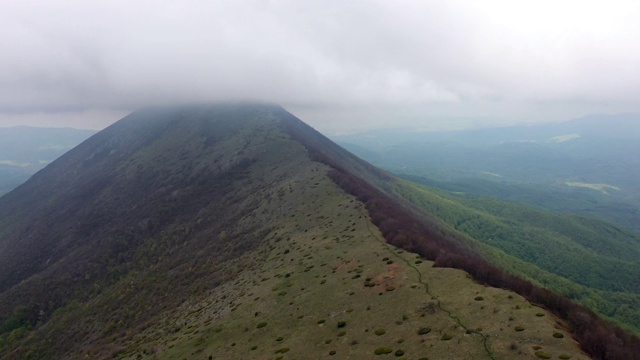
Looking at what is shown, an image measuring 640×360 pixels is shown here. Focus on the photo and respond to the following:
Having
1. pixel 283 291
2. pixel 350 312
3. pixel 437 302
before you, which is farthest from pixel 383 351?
pixel 283 291

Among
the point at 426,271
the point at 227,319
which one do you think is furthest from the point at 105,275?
the point at 426,271

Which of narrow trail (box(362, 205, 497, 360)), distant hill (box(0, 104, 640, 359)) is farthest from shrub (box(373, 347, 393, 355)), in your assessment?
narrow trail (box(362, 205, 497, 360))

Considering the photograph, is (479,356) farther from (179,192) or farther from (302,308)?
(179,192)

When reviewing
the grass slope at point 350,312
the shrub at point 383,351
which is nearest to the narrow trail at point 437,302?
the grass slope at point 350,312

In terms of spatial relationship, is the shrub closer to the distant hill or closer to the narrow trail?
the distant hill

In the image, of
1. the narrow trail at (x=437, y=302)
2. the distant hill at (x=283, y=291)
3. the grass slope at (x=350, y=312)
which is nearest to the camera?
the narrow trail at (x=437, y=302)

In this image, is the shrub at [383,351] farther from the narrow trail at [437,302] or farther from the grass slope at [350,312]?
the narrow trail at [437,302]

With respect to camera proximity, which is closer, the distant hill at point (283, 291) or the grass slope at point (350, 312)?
the grass slope at point (350, 312)

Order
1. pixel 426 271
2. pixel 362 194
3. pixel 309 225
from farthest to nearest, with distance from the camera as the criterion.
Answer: pixel 362 194
pixel 309 225
pixel 426 271
